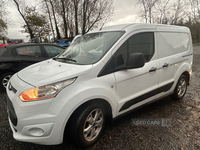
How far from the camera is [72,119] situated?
1.75 meters

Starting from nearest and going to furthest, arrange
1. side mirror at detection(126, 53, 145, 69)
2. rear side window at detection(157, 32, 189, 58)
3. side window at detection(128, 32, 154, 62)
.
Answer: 1. side mirror at detection(126, 53, 145, 69)
2. side window at detection(128, 32, 154, 62)
3. rear side window at detection(157, 32, 189, 58)

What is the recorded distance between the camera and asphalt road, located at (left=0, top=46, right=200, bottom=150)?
2.02m

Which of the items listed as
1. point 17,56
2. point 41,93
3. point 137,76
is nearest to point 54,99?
point 41,93

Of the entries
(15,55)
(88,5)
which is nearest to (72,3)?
(88,5)

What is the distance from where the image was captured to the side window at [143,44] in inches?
91.9

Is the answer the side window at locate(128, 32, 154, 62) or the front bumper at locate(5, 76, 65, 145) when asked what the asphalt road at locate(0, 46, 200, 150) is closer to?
the front bumper at locate(5, 76, 65, 145)

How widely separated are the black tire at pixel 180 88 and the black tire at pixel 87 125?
2.20 meters

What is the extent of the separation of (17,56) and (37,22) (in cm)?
2231

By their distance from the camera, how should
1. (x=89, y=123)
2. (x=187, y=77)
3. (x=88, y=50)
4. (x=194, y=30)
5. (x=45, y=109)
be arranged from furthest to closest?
(x=194, y=30) → (x=187, y=77) → (x=88, y=50) → (x=89, y=123) → (x=45, y=109)

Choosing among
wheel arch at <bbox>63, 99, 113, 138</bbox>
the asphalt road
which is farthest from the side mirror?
the asphalt road

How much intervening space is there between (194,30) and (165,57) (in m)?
33.2

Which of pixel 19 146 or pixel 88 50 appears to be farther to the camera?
pixel 88 50

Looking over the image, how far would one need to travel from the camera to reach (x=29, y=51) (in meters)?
4.75

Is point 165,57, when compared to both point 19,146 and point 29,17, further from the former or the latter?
point 29,17
